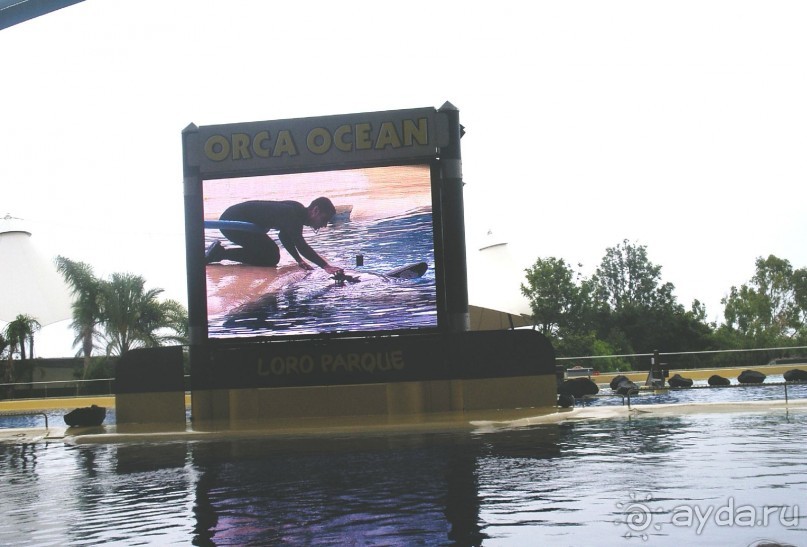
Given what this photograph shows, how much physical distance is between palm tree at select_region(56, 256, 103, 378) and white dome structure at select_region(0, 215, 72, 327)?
18.4 meters

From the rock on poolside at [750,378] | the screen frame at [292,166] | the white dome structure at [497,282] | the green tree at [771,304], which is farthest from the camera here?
the green tree at [771,304]

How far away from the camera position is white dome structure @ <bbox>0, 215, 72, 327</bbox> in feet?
217

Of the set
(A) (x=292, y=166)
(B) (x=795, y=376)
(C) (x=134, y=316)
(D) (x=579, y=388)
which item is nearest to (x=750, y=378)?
(B) (x=795, y=376)

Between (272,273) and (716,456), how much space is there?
1247cm

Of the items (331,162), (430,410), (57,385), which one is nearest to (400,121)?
(331,162)

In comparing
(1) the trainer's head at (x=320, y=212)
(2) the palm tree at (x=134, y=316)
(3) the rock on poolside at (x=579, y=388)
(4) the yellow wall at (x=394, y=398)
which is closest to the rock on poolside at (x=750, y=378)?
(3) the rock on poolside at (x=579, y=388)

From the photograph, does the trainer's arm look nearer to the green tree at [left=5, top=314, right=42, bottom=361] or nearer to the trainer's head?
the trainer's head

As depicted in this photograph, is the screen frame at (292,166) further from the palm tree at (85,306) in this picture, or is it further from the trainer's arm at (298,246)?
the palm tree at (85,306)

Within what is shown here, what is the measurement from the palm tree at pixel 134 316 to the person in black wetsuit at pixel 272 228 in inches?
1000

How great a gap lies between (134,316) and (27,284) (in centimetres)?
2417

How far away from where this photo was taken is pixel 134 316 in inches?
1861

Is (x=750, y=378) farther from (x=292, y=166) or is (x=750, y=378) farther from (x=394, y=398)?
(x=292, y=166)

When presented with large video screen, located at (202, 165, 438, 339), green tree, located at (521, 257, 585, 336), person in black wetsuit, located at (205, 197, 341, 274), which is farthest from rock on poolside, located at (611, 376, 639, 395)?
green tree, located at (521, 257, 585, 336)

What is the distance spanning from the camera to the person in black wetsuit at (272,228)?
74.2 ft
